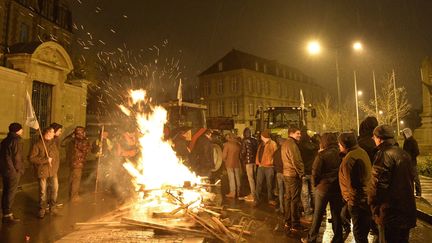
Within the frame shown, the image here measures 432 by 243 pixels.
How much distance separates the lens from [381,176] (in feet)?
13.1

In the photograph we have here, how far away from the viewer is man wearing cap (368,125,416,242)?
12.9 feet

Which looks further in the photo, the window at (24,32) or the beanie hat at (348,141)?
the window at (24,32)

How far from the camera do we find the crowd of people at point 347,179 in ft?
13.0

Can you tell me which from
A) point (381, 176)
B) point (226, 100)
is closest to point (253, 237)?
point (381, 176)

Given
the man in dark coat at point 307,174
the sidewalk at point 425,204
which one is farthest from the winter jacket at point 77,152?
the sidewalk at point 425,204

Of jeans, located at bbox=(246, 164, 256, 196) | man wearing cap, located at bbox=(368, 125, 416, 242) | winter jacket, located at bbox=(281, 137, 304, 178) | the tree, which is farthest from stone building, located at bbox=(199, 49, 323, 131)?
man wearing cap, located at bbox=(368, 125, 416, 242)

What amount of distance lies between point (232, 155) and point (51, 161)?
5.06 meters

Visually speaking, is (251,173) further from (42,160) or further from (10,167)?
(10,167)

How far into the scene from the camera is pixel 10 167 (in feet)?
23.0

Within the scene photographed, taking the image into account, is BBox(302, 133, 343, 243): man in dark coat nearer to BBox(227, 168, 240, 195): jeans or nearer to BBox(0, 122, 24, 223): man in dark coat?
BBox(227, 168, 240, 195): jeans

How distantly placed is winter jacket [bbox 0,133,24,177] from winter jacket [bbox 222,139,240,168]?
218 inches

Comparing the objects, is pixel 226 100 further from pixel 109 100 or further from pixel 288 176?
pixel 288 176

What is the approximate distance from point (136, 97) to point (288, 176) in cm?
847

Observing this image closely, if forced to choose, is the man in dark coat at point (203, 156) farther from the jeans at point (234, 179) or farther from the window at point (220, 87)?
the window at point (220, 87)
